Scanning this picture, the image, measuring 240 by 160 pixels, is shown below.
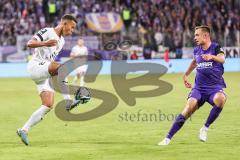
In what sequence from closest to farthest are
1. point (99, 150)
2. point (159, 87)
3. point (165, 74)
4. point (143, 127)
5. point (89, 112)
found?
point (99, 150) → point (143, 127) → point (89, 112) → point (159, 87) → point (165, 74)

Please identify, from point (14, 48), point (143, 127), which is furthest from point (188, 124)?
point (14, 48)

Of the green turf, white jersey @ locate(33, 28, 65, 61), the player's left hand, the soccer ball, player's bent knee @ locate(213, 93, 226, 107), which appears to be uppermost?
white jersey @ locate(33, 28, 65, 61)

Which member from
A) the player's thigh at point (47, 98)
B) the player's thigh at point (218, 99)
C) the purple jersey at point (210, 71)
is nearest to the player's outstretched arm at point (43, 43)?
the player's thigh at point (47, 98)

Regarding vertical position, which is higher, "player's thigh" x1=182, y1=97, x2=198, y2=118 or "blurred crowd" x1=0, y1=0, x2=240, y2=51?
"player's thigh" x1=182, y1=97, x2=198, y2=118

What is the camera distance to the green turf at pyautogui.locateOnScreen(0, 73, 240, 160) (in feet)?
33.8

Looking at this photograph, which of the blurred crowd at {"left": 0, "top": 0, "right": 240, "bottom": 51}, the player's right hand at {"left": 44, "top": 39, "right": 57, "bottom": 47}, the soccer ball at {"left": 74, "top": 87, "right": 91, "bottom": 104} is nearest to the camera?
the player's right hand at {"left": 44, "top": 39, "right": 57, "bottom": 47}

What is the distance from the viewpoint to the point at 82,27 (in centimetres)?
3741

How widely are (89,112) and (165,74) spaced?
1615 centimetres

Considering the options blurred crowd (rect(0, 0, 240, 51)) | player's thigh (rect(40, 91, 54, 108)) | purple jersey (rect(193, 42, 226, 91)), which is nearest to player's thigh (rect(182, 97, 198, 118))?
purple jersey (rect(193, 42, 226, 91))

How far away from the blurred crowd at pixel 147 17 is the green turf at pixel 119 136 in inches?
680

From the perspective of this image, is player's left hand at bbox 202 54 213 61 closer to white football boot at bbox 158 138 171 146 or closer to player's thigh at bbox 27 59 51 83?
white football boot at bbox 158 138 171 146

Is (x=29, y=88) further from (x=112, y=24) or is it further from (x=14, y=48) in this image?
(x=112, y=24)

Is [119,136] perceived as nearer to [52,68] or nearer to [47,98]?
[47,98]

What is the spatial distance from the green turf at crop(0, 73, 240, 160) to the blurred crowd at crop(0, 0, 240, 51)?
1727cm
